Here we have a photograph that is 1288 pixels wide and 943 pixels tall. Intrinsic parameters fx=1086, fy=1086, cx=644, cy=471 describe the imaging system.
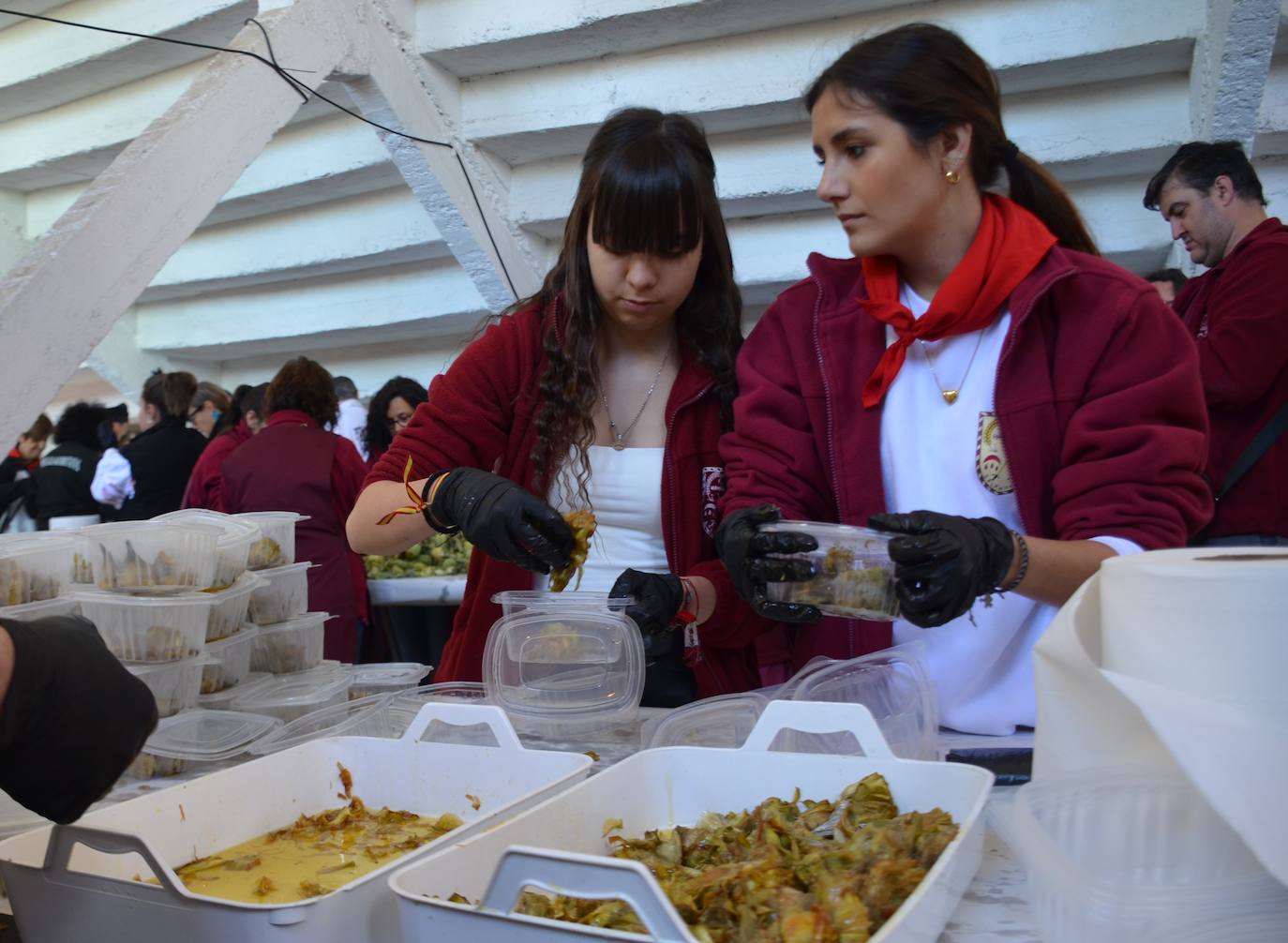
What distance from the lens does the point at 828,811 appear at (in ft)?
4.05

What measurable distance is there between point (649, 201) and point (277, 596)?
1.09m

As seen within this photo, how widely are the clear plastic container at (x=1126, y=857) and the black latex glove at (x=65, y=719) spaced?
796mm

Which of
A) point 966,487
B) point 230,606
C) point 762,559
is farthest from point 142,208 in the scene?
point 966,487

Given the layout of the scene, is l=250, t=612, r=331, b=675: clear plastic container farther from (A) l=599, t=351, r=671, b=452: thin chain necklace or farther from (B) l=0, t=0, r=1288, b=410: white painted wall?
(B) l=0, t=0, r=1288, b=410: white painted wall

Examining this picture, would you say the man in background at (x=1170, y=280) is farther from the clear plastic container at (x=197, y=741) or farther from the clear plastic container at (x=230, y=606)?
the clear plastic container at (x=197, y=741)

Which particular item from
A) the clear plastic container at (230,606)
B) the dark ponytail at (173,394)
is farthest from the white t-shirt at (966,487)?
the dark ponytail at (173,394)

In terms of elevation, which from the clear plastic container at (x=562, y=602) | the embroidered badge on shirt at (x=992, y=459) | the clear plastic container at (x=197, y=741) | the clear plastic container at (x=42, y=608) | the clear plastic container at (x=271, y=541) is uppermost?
the embroidered badge on shirt at (x=992, y=459)

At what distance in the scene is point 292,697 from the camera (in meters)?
1.91

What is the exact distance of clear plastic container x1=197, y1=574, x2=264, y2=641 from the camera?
1.94 m

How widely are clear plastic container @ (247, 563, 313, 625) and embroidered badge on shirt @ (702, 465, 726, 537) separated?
0.82 metres

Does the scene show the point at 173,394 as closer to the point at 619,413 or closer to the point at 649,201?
the point at 619,413

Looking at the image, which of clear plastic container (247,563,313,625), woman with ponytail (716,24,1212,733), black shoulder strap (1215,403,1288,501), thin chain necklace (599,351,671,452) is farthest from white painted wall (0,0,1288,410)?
woman with ponytail (716,24,1212,733)

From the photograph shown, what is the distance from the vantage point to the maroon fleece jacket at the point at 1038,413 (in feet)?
5.21

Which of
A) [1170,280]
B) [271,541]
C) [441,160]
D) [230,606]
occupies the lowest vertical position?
[230,606]
